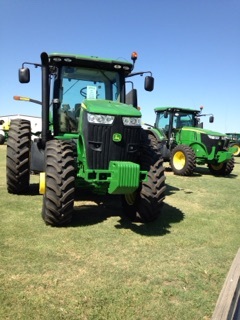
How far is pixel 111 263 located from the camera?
3711mm

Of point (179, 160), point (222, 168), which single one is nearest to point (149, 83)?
point (179, 160)

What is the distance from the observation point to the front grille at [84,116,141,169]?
15.7 ft

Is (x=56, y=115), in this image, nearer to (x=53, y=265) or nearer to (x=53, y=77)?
(x=53, y=77)

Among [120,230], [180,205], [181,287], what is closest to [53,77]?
[120,230]

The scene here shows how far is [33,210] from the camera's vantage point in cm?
555

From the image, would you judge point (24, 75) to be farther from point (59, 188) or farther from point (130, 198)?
point (130, 198)

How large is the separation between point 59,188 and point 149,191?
1.30 m

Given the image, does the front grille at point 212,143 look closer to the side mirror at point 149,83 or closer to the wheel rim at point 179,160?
the wheel rim at point 179,160

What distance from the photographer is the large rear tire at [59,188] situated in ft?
15.0

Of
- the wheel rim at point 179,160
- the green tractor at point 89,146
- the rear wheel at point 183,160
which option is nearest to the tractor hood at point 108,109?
the green tractor at point 89,146

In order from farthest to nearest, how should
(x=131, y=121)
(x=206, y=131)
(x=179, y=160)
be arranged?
(x=206, y=131), (x=179, y=160), (x=131, y=121)

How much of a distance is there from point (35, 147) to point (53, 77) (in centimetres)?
138

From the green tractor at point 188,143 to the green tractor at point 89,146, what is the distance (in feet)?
16.6

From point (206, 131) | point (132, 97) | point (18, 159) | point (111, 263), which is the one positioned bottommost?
point (111, 263)
